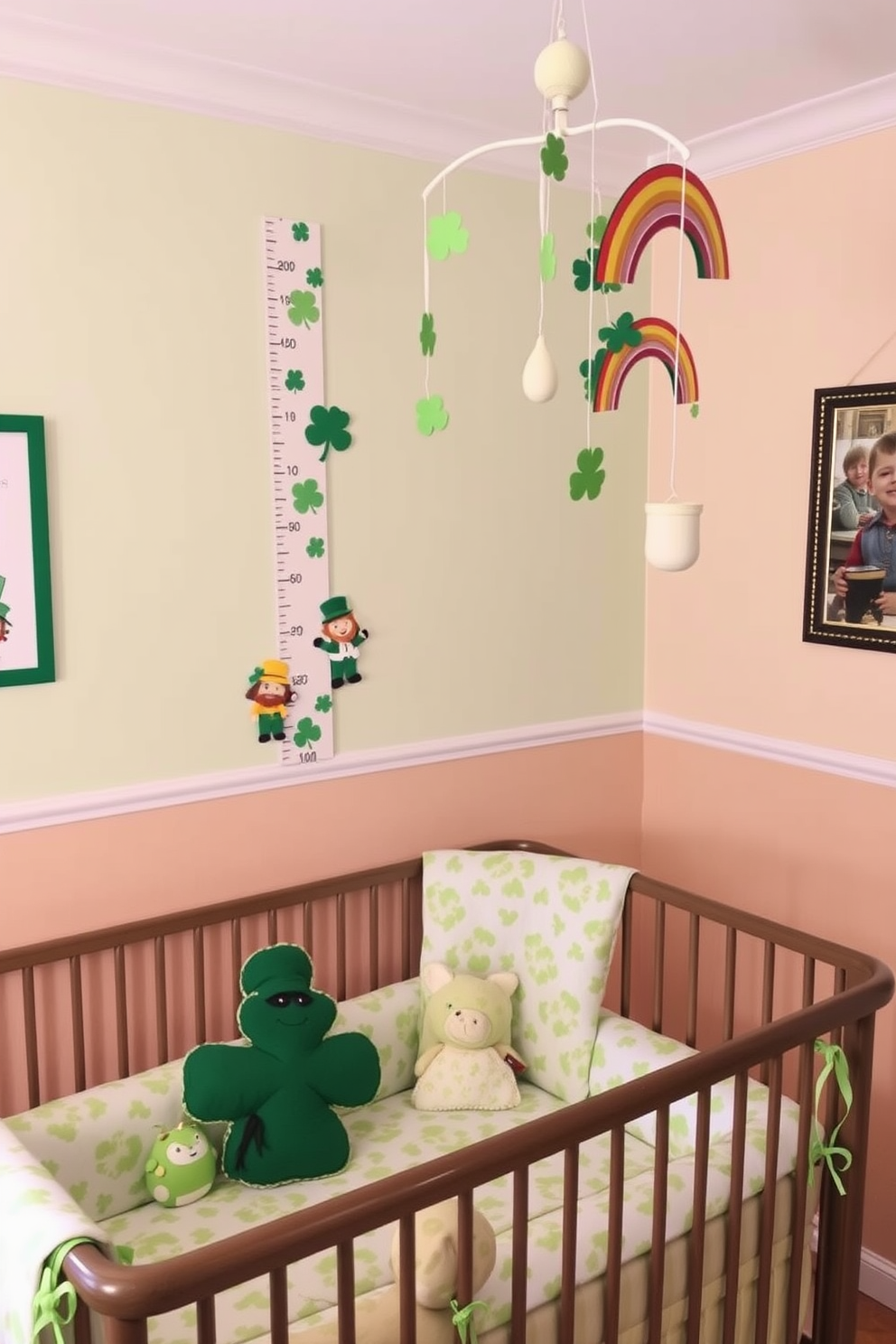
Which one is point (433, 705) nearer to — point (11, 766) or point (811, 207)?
point (11, 766)

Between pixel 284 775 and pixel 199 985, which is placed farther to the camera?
pixel 284 775

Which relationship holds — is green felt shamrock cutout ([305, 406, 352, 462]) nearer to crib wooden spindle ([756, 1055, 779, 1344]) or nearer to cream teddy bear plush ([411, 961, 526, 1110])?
cream teddy bear plush ([411, 961, 526, 1110])

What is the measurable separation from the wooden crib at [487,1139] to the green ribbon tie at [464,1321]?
0.9 inches

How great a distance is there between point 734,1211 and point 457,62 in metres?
1.82

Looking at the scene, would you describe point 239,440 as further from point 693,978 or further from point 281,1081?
point 693,978

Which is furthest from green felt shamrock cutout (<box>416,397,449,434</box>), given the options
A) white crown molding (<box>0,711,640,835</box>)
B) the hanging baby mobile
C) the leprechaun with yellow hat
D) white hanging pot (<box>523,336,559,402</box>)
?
white crown molding (<box>0,711,640,835</box>)

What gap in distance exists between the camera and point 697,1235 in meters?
1.67

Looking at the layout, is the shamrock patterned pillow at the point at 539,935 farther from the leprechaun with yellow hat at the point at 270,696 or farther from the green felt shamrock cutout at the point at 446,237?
the green felt shamrock cutout at the point at 446,237

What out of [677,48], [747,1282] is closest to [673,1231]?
[747,1282]

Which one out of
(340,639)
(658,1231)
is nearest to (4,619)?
(340,639)

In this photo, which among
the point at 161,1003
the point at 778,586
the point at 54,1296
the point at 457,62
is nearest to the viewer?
the point at 54,1296

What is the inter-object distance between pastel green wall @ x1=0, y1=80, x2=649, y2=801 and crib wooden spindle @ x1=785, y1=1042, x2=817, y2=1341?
0.98 meters

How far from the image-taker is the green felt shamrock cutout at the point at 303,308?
2.09 m

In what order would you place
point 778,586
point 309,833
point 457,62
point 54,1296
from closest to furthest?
point 54,1296 < point 457,62 < point 309,833 < point 778,586
